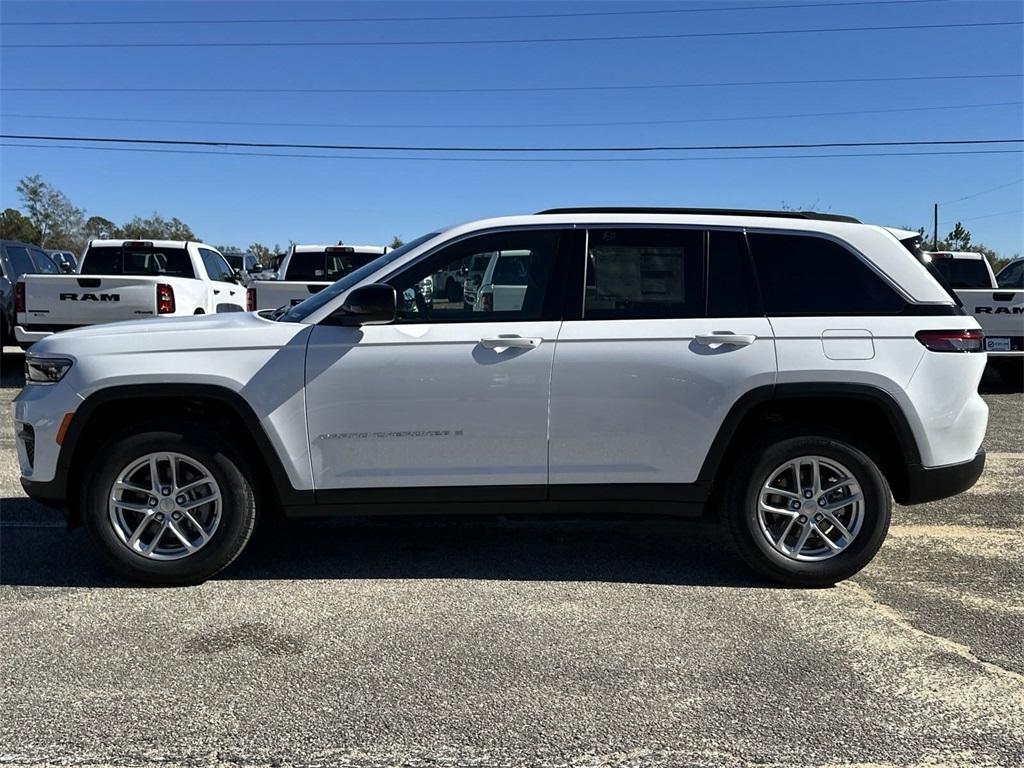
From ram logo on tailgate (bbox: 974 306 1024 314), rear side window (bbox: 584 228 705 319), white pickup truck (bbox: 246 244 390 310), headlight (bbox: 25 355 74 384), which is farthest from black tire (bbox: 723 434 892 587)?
white pickup truck (bbox: 246 244 390 310)

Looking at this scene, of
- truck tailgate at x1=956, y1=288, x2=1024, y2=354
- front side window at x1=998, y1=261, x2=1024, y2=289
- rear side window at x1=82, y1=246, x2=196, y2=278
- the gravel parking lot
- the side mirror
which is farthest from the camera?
front side window at x1=998, y1=261, x2=1024, y2=289

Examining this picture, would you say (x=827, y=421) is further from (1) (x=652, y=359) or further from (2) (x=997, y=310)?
(2) (x=997, y=310)

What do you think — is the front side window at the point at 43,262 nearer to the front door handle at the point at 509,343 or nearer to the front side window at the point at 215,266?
the front side window at the point at 215,266

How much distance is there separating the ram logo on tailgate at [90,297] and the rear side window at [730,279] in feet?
27.7

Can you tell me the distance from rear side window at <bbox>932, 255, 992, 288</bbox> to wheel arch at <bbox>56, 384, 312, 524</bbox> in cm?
1078

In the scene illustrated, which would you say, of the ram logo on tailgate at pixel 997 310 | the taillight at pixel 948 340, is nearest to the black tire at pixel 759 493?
the taillight at pixel 948 340

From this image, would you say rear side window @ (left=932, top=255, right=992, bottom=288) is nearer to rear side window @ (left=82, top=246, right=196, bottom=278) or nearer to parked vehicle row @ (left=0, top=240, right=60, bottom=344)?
rear side window @ (left=82, top=246, right=196, bottom=278)

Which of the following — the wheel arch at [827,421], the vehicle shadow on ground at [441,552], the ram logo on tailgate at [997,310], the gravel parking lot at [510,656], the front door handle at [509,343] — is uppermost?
the ram logo on tailgate at [997,310]

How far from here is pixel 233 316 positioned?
16.1ft

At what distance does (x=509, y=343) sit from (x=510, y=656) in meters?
1.53

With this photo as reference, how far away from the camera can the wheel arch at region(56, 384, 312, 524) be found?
4324mm

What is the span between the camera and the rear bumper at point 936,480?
448 cm

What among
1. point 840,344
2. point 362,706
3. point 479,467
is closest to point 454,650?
point 362,706

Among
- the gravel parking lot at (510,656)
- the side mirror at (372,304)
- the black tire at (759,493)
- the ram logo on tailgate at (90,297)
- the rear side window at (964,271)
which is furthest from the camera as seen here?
the rear side window at (964,271)
